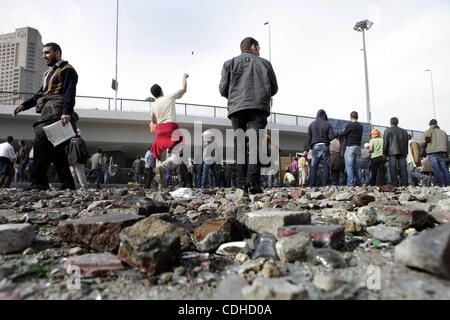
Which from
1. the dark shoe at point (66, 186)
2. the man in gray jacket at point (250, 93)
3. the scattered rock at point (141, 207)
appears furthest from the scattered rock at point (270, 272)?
the dark shoe at point (66, 186)

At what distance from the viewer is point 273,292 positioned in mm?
743

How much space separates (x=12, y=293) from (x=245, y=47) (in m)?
3.65

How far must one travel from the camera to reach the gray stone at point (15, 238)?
1193 millimetres

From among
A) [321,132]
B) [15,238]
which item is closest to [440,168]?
[321,132]

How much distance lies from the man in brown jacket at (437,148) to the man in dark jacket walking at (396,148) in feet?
1.83

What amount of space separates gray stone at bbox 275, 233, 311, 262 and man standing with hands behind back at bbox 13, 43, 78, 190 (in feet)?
12.4

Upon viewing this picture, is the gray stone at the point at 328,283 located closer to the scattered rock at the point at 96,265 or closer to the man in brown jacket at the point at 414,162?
the scattered rock at the point at 96,265

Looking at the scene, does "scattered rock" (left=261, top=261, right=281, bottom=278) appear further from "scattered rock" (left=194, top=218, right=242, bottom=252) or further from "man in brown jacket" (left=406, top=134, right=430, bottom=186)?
"man in brown jacket" (left=406, top=134, right=430, bottom=186)

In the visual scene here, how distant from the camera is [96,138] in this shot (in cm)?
2372

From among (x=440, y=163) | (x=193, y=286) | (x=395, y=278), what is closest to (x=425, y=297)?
(x=395, y=278)

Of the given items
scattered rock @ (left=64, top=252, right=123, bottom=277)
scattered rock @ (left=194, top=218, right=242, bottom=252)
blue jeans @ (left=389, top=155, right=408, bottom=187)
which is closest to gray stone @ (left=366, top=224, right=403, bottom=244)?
scattered rock @ (left=194, top=218, right=242, bottom=252)

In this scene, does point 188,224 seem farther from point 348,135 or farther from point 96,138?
point 96,138

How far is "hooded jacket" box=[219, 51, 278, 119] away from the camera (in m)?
3.42
